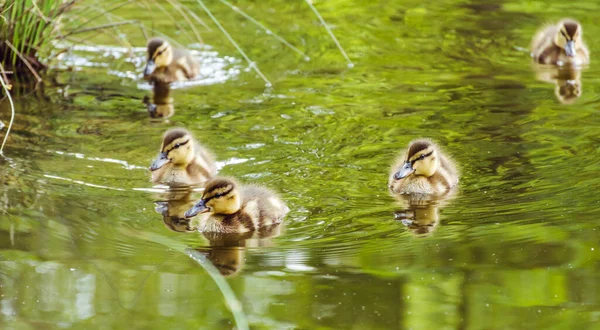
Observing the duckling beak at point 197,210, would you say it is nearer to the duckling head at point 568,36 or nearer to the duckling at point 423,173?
the duckling at point 423,173

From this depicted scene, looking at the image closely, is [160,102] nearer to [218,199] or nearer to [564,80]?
[218,199]

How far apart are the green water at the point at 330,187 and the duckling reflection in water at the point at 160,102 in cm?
7

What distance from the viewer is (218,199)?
4676mm

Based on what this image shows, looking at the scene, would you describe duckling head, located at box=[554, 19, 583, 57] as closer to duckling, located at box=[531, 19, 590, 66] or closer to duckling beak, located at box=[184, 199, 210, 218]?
duckling, located at box=[531, 19, 590, 66]

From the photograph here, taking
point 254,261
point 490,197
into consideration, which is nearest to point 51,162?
point 254,261

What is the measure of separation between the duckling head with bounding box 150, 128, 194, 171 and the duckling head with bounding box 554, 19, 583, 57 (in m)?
3.34

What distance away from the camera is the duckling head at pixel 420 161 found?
16.9ft

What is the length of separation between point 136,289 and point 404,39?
16.0 feet

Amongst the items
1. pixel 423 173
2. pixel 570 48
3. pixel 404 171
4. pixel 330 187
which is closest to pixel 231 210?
pixel 330 187

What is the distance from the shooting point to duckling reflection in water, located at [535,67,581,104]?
6786 mm

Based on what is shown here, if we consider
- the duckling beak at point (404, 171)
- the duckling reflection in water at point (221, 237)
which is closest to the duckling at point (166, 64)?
the duckling reflection in water at point (221, 237)

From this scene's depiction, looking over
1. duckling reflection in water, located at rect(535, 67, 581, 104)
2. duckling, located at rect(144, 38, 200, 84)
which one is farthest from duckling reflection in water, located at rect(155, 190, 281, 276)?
duckling reflection in water, located at rect(535, 67, 581, 104)

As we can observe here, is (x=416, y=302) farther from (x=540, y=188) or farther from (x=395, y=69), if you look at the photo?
(x=395, y=69)

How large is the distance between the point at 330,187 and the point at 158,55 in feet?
9.02
